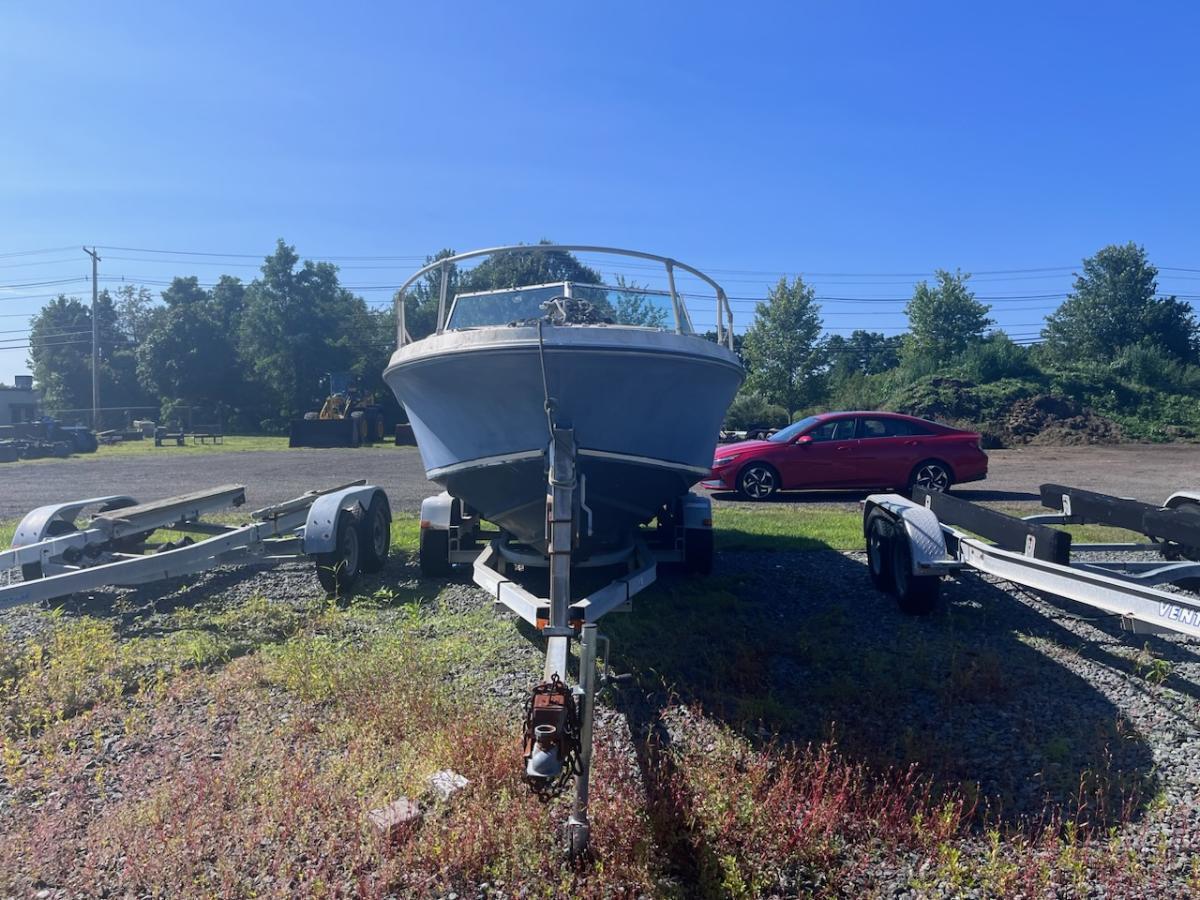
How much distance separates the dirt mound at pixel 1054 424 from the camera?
2838 cm

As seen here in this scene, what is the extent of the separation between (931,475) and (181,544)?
10.9m

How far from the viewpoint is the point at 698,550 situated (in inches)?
283

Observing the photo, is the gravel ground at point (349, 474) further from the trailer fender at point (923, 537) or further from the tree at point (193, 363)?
the tree at point (193, 363)

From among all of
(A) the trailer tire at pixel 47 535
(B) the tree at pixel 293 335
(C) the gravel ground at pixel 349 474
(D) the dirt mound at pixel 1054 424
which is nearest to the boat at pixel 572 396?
(A) the trailer tire at pixel 47 535

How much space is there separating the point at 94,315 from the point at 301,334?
36.6 feet

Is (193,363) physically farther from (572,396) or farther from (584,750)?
(584,750)

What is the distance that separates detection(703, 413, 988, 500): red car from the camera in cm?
1342

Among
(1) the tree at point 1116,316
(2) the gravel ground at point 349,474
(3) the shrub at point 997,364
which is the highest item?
(1) the tree at point 1116,316

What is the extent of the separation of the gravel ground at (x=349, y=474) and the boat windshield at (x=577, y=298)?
21.1 feet

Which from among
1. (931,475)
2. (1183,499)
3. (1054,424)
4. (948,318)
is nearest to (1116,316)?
(948,318)

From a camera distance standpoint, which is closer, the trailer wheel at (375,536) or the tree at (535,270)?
the tree at (535,270)

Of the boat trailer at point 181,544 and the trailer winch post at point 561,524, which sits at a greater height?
the trailer winch post at point 561,524

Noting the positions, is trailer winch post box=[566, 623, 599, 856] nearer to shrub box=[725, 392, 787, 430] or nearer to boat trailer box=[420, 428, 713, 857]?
boat trailer box=[420, 428, 713, 857]

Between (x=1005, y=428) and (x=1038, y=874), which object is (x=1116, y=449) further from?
(x=1038, y=874)
